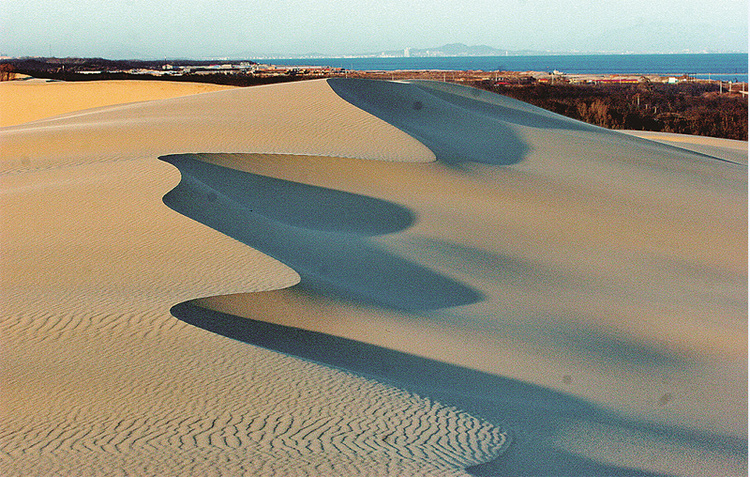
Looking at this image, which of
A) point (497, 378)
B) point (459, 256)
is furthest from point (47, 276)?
point (459, 256)

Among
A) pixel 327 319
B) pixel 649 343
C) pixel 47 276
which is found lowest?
pixel 649 343

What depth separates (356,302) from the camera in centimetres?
667

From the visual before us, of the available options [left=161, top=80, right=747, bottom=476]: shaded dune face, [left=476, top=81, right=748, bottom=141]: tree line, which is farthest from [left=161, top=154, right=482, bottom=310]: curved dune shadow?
[left=476, top=81, right=748, bottom=141]: tree line

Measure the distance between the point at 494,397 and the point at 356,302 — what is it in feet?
6.16

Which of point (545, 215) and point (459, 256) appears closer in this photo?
point (459, 256)

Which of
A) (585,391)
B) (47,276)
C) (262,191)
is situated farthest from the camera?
(262,191)

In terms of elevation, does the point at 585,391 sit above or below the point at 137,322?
below

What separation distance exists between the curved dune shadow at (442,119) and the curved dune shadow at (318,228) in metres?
2.57

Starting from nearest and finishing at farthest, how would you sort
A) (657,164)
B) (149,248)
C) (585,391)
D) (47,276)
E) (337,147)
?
(585,391)
(47,276)
(149,248)
(337,147)
(657,164)

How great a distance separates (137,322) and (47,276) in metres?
1.39

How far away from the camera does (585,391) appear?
5.59 metres

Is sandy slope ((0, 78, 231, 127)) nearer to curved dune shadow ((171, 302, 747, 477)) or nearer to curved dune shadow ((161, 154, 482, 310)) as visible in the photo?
curved dune shadow ((161, 154, 482, 310))

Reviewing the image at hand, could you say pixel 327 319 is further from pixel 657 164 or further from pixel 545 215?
pixel 657 164

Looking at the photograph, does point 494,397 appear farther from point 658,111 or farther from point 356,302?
point 658,111
